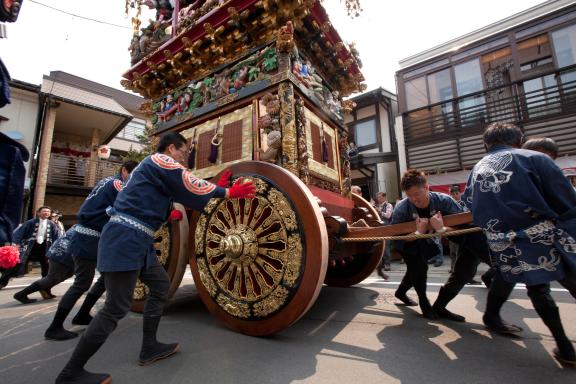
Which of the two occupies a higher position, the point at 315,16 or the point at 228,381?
the point at 315,16

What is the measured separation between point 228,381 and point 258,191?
1.32 m

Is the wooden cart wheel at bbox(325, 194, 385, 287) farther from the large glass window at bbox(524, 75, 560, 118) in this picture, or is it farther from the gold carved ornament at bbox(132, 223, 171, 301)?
the large glass window at bbox(524, 75, 560, 118)

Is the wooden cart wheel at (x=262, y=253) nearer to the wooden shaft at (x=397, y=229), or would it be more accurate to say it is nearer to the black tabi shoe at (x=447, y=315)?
the wooden shaft at (x=397, y=229)

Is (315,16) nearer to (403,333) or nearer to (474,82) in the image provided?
(403,333)

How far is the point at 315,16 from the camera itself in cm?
326

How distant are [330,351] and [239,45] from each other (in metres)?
3.31

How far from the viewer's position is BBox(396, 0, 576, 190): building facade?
812 centimetres

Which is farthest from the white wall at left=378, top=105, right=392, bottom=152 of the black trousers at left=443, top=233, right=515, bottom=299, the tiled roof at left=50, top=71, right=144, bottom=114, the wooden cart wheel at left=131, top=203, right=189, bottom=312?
the tiled roof at left=50, top=71, right=144, bottom=114

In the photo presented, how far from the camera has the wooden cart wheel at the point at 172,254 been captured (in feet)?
9.00

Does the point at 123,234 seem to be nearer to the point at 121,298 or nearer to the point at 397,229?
the point at 121,298

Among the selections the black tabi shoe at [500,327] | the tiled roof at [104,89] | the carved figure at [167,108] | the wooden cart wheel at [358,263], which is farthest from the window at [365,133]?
the tiled roof at [104,89]

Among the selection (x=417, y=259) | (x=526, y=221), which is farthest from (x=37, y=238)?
(x=526, y=221)

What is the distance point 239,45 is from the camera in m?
3.40

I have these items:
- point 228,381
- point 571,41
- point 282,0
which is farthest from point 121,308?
point 571,41
